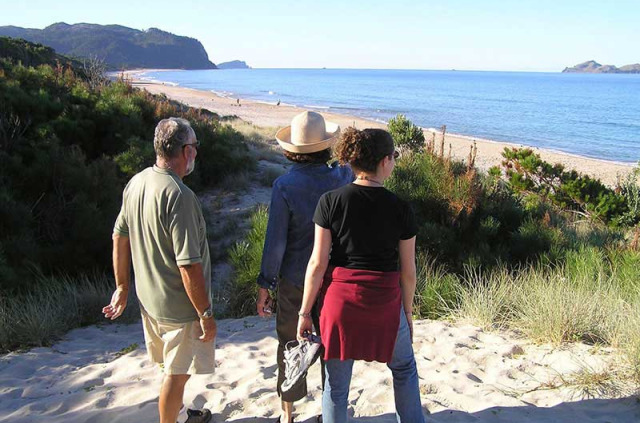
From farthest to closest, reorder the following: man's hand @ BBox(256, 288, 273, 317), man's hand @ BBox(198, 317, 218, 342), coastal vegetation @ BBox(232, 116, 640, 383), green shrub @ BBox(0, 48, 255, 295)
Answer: green shrub @ BBox(0, 48, 255, 295), coastal vegetation @ BBox(232, 116, 640, 383), man's hand @ BBox(256, 288, 273, 317), man's hand @ BBox(198, 317, 218, 342)

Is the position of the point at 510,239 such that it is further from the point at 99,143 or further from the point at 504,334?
the point at 99,143

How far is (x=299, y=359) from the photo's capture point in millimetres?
2777

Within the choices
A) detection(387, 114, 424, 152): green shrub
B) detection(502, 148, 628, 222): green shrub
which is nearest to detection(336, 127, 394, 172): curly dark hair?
detection(502, 148, 628, 222): green shrub

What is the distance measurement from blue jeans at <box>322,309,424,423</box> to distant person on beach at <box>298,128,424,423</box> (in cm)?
5

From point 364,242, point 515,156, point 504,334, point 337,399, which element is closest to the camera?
point 364,242

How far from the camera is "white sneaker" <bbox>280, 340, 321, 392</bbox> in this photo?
2737mm

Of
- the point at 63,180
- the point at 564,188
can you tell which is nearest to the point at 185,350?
the point at 63,180

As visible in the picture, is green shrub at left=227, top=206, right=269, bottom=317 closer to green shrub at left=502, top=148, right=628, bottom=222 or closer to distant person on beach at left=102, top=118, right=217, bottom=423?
distant person on beach at left=102, top=118, right=217, bottom=423

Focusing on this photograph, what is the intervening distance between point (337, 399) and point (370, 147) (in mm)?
1278

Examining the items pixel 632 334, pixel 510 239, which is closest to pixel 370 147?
pixel 632 334

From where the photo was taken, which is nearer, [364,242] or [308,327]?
[364,242]

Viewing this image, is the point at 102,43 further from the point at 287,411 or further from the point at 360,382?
the point at 287,411

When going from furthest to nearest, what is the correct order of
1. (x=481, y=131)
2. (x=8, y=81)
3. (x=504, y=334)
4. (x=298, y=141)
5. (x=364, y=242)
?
(x=481, y=131), (x=8, y=81), (x=504, y=334), (x=298, y=141), (x=364, y=242)

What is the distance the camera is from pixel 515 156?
41.7 ft
